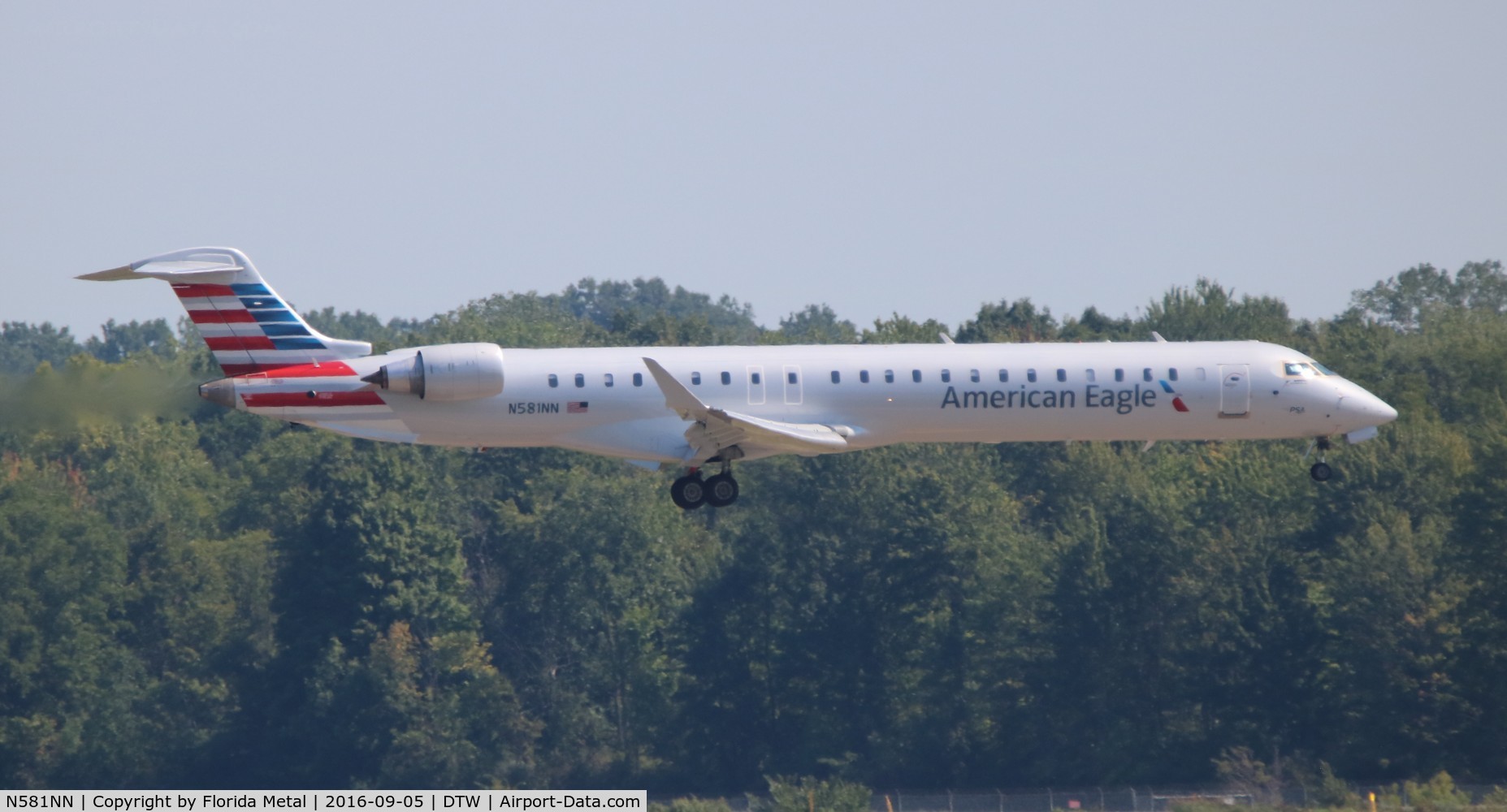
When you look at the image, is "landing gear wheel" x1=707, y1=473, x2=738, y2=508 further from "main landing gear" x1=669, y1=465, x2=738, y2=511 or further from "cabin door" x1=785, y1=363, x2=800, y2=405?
"cabin door" x1=785, y1=363, x2=800, y2=405

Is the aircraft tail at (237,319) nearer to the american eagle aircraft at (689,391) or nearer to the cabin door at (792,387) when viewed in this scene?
the american eagle aircraft at (689,391)

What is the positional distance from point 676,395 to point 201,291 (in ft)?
29.1

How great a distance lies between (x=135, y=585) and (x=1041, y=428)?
4621 cm

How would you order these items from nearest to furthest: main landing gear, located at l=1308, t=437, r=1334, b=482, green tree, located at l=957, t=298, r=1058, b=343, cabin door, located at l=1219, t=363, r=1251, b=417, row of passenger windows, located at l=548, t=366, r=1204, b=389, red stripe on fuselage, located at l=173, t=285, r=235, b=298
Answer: row of passenger windows, located at l=548, t=366, r=1204, b=389
red stripe on fuselage, located at l=173, t=285, r=235, b=298
cabin door, located at l=1219, t=363, r=1251, b=417
main landing gear, located at l=1308, t=437, r=1334, b=482
green tree, located at l=957, t=298, r=1058, b=343

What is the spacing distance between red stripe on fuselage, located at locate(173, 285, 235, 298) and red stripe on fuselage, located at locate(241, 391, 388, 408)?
2136 millimetres

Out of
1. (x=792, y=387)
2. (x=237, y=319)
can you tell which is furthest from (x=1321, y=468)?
(x=237, y=319)

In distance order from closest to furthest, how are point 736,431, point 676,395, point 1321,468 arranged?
point 676,395, point 736,431, point 1321,468

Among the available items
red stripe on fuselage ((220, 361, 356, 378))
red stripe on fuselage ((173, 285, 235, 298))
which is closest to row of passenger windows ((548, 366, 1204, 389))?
red stripe on fuselage ((220, 361, 356, 378))

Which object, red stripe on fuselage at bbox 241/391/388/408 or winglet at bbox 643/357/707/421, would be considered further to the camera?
red stripe on fuselage at bbox 241/391/388/408

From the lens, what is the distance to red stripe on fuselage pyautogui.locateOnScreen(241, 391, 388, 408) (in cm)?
3538

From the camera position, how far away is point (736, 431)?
116ft

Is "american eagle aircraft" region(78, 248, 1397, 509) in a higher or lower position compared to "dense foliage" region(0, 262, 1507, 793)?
higher

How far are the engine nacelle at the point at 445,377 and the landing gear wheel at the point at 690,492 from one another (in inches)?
147

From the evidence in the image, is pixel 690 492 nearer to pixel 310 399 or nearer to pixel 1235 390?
pixel 310 399
